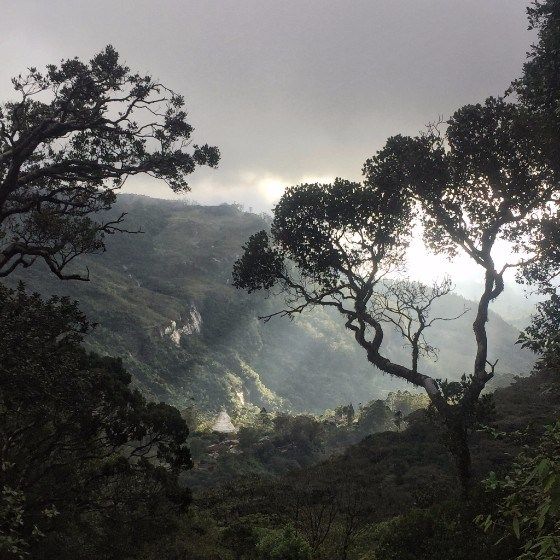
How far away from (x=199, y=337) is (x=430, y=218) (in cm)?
12934

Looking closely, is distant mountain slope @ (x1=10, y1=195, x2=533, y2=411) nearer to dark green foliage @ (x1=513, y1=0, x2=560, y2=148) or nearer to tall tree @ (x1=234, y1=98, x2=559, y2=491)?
tall tree @ (x1=234, y1=98, x2=559, y2=491)

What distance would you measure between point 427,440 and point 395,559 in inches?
716

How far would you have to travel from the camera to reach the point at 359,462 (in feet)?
Answer: 87.3

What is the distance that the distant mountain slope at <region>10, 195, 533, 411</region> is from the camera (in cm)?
10831

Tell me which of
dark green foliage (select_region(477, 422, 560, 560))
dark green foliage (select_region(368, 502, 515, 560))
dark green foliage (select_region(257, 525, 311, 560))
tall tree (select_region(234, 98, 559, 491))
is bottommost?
dark green foliage (select_region(257, 525, 311, 560))

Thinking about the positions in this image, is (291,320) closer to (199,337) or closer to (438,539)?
(438,539)

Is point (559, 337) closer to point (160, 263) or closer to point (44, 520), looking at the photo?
point (44, 520)

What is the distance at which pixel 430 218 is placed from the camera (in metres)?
18.7

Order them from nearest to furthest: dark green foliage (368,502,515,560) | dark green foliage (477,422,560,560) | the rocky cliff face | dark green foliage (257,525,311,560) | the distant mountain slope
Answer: dark green foliage (477,422,560,560) → dark green foliage (368,502,515,560) → dark green foliage (257,525,311,560) → the distant mountain slope → the rocky cliff face

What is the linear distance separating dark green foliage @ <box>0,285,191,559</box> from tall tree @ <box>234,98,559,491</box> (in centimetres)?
798

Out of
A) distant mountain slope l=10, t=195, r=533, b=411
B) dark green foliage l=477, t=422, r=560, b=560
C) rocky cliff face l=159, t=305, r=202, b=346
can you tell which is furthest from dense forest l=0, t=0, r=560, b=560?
rocky cliff face l=159, t=305, r=202, b=346

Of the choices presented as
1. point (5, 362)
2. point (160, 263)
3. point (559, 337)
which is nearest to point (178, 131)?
point (5, 362)

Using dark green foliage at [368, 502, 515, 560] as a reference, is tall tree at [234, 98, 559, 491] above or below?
above

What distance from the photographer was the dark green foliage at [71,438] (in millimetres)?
9516
